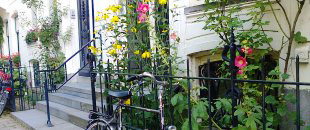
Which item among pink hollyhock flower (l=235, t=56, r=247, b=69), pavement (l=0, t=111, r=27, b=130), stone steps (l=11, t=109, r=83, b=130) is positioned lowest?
pavement (l=0, t=111, r=27, b=130)

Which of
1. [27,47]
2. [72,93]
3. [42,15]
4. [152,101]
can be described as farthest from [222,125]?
[27,47]

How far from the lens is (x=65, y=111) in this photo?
Result: 573 cm

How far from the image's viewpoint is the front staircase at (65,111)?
530 centimetres

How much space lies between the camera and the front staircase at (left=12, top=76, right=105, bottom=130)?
530 cm

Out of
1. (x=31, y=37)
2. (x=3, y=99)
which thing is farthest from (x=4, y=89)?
(x=31, y=37)

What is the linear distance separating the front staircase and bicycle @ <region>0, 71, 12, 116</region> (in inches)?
27.3

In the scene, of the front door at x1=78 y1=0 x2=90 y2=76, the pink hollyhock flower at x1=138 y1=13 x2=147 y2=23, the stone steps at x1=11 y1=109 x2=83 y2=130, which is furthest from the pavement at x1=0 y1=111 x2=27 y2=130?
the pink hollyhock flower at x1=138 y1=13 x2=147 y2=23

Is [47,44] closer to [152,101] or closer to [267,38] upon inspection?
[152,101]

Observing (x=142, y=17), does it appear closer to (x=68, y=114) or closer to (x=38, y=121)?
(x=68, y=114)

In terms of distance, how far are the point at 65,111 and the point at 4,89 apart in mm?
2512

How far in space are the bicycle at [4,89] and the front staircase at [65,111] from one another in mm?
694

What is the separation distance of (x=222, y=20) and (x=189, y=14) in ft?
3.24

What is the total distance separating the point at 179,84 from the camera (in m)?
2.89

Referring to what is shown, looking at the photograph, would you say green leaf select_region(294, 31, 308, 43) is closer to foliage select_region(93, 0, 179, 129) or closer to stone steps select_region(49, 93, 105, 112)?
foliage select_region(93, 0, 179, 129)
